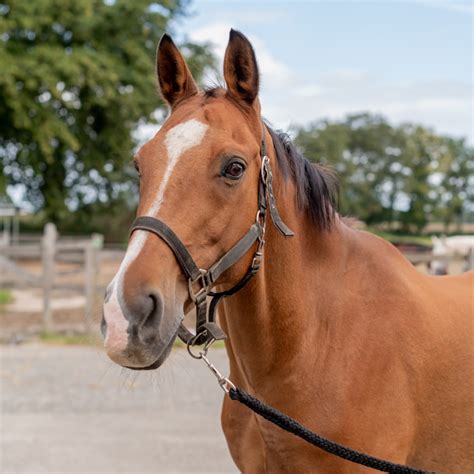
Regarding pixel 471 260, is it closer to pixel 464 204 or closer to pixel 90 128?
pixel 90 128

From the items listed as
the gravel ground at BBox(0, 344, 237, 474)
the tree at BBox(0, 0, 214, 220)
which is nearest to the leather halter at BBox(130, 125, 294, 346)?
the gravel ground at BBox(0, 344, 237, 474)

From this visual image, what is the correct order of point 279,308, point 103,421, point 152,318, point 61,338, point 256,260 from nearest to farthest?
point 152,318, point 256,260, point 279,308, point 103,421, point 61,338

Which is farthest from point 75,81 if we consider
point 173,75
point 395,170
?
point 395,170

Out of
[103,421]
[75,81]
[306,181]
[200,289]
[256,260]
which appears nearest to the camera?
[200,289]

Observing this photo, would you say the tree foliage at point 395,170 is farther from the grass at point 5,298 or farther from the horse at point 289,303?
the horse at point 289,303

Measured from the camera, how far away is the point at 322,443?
232cm

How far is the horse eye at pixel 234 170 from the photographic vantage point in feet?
7.12

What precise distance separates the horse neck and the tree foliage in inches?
1820

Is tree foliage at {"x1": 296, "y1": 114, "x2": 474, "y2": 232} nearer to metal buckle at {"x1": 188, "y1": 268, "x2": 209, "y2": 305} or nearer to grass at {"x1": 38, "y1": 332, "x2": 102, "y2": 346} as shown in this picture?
grass at {"x1": 38, "y1": 332, "x2": 102, "y2": 346}

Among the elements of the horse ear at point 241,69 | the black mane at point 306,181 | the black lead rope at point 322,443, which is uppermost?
the horse ear at point 241,69

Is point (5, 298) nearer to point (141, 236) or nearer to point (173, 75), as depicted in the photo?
point (173, 75)

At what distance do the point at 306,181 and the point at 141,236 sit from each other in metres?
0.92

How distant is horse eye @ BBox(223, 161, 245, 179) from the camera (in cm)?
217

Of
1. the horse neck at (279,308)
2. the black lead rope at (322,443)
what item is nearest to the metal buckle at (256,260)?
the horse neck at (279,308)
